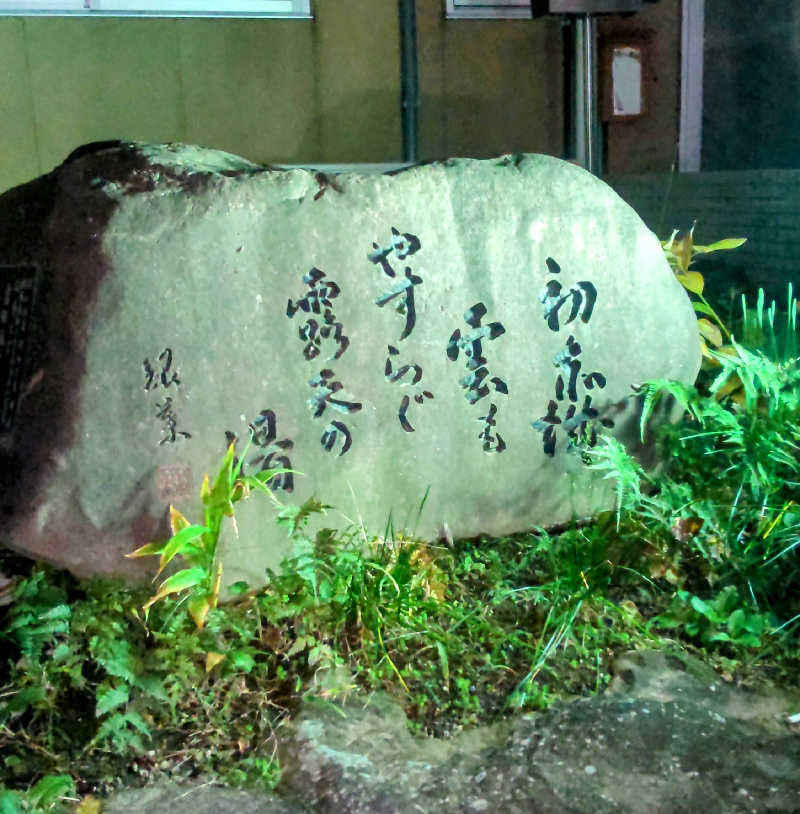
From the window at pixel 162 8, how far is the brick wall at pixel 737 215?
8.72 feet

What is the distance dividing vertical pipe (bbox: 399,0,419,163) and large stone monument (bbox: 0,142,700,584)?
2720mm

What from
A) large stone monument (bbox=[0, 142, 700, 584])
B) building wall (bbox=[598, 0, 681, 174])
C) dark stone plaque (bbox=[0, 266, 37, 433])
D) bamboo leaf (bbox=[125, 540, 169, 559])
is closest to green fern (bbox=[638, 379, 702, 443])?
large stone monument (bbox=[0, 142, 700, 584])

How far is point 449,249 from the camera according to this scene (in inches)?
126

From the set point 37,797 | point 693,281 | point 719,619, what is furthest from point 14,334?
point 693,281

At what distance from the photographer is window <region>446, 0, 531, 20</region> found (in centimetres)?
590

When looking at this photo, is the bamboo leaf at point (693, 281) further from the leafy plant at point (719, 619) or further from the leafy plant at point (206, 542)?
the leafy plant at point (206, 542)

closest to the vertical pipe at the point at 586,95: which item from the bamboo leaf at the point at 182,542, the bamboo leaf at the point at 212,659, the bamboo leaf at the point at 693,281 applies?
the bamboo leaf at the point at 693,281

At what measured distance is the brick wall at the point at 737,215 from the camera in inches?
204

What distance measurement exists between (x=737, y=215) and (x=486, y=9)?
7.41 feet

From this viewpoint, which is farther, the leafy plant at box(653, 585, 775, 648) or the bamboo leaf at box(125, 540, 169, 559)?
Result: the leafy plant at box(653, 585, 775, 648)

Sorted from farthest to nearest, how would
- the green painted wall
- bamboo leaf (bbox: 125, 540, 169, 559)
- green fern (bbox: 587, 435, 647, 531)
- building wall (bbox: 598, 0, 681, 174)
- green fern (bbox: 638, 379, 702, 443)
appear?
building wall (bbox: 598, 0, 681, 174) < the green painted wall < green fern (bbox: 638, 379, 702, 443) < green fern (bbox: 587, 435, 647, 531) < bamboo leaf (bbox: 125, 540, 169, 559)

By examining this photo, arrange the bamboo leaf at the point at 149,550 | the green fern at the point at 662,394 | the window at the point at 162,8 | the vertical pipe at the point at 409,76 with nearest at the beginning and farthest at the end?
1. the bamboo leaf at the point at 149,550
2. the green fern at the point at 662,394
3. the window at the point at 162,8
4. the vertical pipe at the point at 409,76

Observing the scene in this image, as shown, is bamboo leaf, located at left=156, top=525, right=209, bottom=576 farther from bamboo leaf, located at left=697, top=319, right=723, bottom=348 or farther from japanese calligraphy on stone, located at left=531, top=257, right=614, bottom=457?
bamboo leaf, located at left=697, top=319, right=723, bottom=348

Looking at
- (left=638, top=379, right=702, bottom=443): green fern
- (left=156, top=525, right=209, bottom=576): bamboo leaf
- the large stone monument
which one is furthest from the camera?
(left=638, top=379, right=702, bottom=443): green fern
